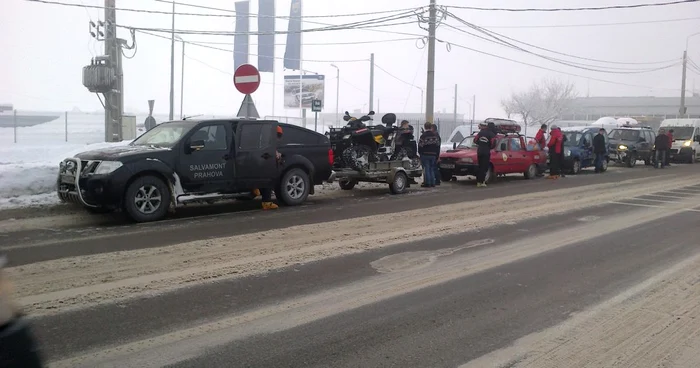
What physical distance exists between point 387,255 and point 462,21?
807 inches

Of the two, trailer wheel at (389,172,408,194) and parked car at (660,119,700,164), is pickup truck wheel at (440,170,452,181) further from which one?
parked car at (660,119,700,164)

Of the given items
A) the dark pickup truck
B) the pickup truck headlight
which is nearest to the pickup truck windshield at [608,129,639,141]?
the dark pickup truck

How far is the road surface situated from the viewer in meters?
4.52

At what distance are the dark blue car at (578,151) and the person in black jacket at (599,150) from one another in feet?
0.76

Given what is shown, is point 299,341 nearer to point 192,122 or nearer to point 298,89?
point 192,122

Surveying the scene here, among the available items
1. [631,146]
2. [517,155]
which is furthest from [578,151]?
[631,146]

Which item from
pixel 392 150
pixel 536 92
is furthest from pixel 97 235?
pixel 536 92

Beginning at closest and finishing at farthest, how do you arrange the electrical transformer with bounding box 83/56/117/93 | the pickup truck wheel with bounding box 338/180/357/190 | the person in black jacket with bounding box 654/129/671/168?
the pickup truck wheel with bounding box 338/180/357/190 < the electrical transformer with bounding box 83/56/117/93 < the person in black jacket with bounding box 654/129/671/168

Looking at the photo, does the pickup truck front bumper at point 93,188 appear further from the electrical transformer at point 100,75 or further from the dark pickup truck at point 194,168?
the electrical transformer at point 100,75

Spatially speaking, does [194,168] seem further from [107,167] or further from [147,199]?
[107,167]

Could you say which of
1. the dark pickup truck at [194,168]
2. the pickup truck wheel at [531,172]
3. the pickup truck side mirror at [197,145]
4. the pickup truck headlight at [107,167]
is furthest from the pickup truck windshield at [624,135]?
the pickup truck headlight at [107,167]

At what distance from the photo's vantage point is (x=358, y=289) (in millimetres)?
6176

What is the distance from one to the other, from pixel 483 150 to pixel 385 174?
3742 mm

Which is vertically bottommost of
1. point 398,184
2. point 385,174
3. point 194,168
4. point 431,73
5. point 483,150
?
point 398,184
